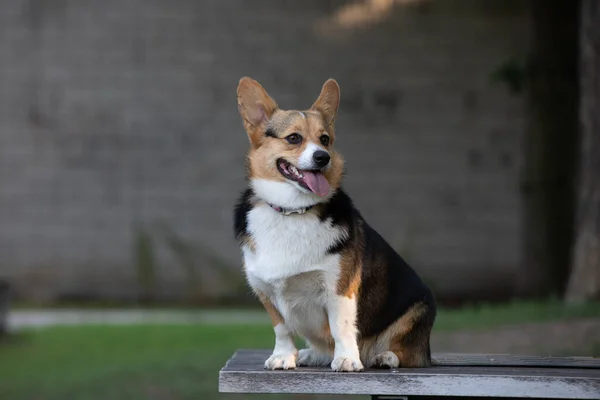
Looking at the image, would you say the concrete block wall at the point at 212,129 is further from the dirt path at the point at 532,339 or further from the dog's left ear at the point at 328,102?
the dog's left ear at the point at 328,102

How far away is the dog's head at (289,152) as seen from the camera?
14.9 feet

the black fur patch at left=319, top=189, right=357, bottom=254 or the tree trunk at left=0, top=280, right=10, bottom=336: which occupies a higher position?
the black fur patch at left=319, top=189, right=357, bottom=254

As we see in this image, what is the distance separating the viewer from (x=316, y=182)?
453 cm

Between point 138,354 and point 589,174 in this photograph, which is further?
point 589,174

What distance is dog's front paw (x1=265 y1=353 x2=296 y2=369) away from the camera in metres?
4.60

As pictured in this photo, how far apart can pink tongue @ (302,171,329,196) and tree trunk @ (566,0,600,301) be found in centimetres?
678

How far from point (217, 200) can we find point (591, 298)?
506 centimetres

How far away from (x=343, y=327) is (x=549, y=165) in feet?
32.3

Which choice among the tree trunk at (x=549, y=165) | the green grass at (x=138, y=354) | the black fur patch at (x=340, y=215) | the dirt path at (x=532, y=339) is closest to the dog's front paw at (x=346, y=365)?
the black fur patch at (x=340, y=215)

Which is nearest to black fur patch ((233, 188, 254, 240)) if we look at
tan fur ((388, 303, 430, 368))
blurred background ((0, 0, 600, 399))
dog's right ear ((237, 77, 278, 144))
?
dog's right ear ((237, 77, 278, 144))

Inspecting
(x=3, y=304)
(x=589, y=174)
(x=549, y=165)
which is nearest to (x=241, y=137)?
(x=549, y=165)

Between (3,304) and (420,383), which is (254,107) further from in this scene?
(3,304)

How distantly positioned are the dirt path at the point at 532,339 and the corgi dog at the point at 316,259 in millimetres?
3552

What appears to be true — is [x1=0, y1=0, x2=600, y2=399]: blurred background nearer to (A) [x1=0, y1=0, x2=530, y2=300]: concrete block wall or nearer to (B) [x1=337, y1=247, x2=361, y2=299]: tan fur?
(A) [x1=0, y1=0, x2=530, y2=300]: concrete block wall
